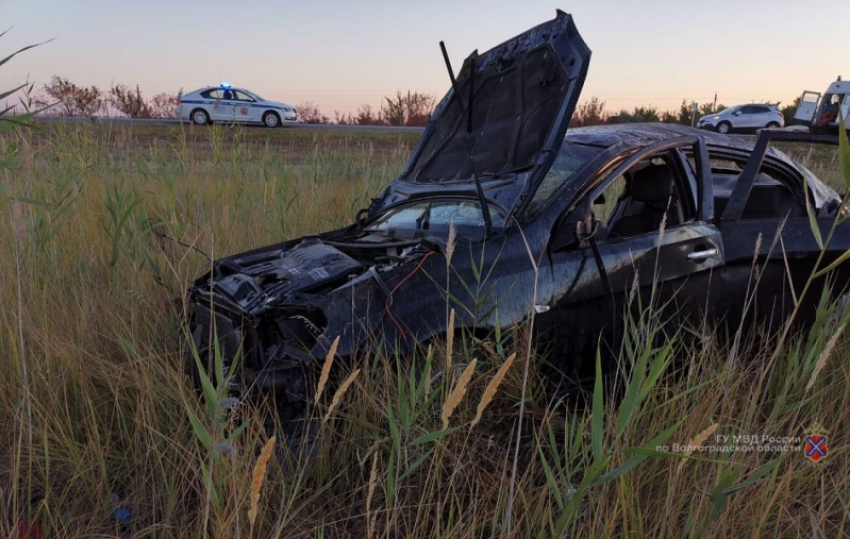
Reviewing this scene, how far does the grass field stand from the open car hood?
1.04 m

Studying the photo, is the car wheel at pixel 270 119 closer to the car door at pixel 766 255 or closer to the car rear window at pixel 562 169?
the car rear window at pixel 562 169

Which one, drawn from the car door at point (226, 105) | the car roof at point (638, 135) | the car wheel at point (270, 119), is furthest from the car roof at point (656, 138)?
the car wheel at point (270, 119)

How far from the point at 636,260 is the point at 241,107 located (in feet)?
58.1

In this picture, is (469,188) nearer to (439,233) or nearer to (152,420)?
(439,233)

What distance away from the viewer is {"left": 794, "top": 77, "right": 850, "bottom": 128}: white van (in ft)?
79.3

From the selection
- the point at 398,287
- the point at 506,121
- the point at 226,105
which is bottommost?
the point at 398,287

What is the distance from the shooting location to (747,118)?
26172 mm

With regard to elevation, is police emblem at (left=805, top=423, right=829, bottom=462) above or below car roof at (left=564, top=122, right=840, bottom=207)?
below

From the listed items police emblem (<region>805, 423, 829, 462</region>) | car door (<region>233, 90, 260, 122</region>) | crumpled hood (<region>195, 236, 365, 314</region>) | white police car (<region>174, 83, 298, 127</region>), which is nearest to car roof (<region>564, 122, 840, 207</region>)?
crumpled hood (<region>195, 236, 365, 314</region>)

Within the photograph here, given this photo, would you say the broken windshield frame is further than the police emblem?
Yes

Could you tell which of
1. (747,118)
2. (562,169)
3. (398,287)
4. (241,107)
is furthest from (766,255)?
(747,118)

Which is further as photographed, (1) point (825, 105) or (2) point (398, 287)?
(1) point (825, 105)

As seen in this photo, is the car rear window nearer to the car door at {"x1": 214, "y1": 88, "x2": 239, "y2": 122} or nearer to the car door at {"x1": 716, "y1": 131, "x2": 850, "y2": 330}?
the car door at {"x1": 716, "y1": 131, "x2": 850, "y2": 330}

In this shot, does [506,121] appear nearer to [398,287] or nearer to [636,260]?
[636,260]
